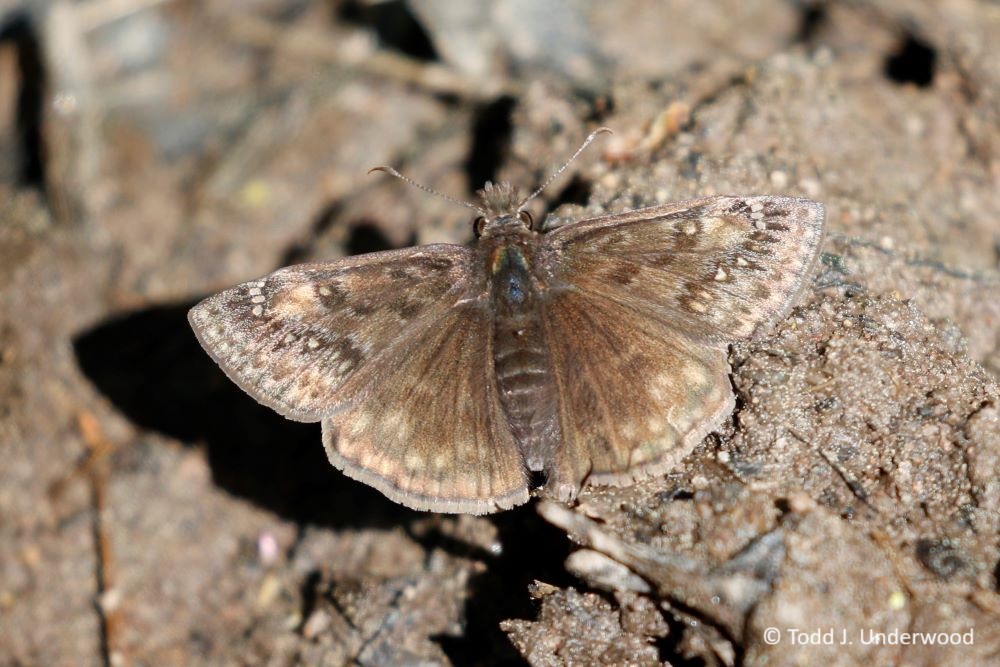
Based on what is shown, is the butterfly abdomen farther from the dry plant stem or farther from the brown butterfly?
the dry plant stem

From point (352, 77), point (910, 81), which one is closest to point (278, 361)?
point (352, 77)

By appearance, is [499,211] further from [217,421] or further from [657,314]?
[217,421]

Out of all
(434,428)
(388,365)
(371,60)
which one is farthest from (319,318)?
(371,60)

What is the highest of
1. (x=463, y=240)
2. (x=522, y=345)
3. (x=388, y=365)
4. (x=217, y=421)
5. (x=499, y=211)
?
(x=499, y=211)

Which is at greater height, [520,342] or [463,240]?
[520,342]

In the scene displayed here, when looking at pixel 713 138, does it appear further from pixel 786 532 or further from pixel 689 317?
pixel 786 532

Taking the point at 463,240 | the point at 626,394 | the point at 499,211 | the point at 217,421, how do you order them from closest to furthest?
the point at 626,394
the point at 499,211
the point at 463,240
the point at 217,421

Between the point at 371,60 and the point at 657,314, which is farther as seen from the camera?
the point at 371,60
